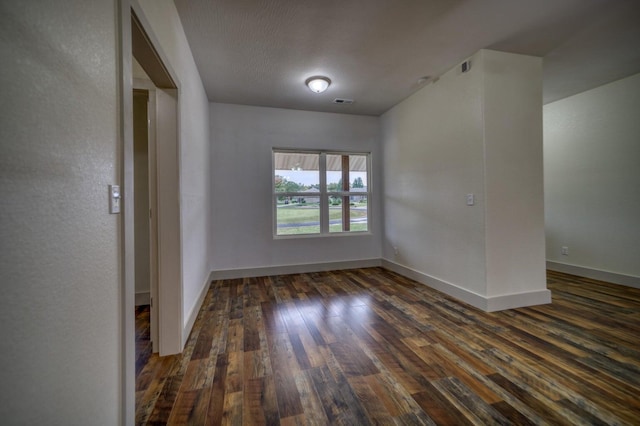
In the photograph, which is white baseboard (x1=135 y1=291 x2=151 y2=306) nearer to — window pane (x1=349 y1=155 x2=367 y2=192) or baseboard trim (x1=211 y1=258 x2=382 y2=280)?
baseboard trim (x1=211 y1=258 x2=382 y2=280)

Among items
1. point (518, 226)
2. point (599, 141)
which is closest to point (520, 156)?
point (518, 226)

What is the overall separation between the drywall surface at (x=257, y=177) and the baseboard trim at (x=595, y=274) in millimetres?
3226

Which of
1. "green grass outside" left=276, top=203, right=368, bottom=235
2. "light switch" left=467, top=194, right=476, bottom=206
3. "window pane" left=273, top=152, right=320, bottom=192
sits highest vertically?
"window pane" left=273, top=152, right=320, bottom=192

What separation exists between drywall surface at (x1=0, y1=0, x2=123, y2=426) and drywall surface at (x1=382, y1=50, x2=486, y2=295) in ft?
9.87

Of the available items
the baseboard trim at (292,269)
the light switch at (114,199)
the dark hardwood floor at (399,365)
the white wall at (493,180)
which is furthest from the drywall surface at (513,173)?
the light switch at (114,199)

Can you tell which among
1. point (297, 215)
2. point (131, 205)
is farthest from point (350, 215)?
point (131, 205)

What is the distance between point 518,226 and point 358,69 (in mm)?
2450

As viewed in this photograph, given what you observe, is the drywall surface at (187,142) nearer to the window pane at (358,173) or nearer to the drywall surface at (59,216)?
the drywall surface at (59,216)

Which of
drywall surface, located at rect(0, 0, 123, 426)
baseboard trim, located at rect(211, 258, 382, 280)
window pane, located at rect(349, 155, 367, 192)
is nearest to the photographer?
drywall surface, located at rect(0, 0, 123, 426)

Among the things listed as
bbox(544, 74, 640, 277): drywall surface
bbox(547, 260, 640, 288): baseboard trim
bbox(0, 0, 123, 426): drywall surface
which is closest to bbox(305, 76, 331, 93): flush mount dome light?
bbox(0, 0, 123, 426): drywall surface

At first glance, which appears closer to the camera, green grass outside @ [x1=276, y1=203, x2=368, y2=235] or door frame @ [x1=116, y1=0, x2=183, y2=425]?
Answer: door frame @ [x1=116, y1=0, x2=183, y2=425]

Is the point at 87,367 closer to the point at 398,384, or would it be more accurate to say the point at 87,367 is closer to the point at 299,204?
the point at 398,384

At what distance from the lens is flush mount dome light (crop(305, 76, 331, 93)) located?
315 cm

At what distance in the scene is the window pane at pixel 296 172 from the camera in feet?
14.1
